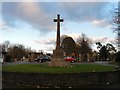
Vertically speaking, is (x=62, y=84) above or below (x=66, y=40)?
below

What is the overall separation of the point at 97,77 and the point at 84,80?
4.45 feet

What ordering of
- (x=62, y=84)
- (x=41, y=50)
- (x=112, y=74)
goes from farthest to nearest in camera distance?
(x=41, y=50)
(x=112, y=74)
(x=62, y=84)

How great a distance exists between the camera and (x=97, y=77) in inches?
945

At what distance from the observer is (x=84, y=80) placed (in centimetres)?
2347

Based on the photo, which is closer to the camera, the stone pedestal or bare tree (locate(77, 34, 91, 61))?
the stone pedestal

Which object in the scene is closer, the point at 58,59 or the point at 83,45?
the point at 58,59

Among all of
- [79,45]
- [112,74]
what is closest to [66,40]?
[79,45]

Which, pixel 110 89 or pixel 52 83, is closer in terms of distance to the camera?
pixel 110 89

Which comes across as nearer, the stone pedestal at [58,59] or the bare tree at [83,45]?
the stone pedestal at [58,59]

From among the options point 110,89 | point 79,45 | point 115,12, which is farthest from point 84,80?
point 79,45

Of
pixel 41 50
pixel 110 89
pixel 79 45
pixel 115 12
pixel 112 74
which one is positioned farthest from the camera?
pixel 41 50

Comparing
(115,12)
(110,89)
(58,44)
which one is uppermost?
(115,12)

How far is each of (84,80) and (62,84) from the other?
206 cm

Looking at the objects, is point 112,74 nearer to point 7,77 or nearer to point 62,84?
point 62,84
